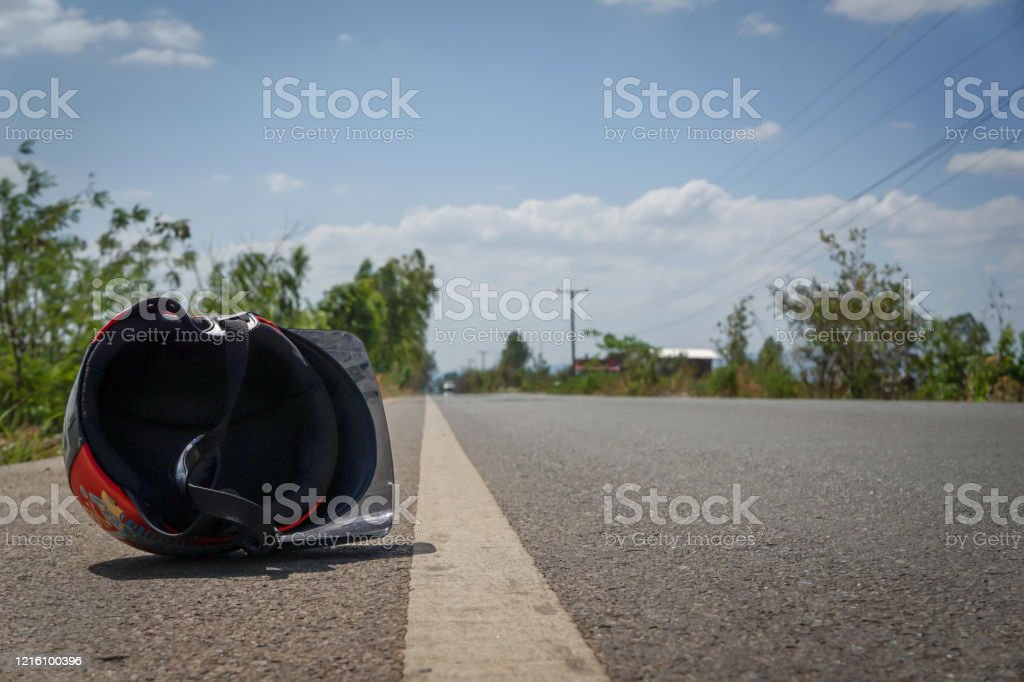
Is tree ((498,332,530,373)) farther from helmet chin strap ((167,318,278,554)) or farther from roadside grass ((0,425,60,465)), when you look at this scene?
helmet chin strap ((167,318,278,554))

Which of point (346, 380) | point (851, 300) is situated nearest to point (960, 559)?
point (346, 380)

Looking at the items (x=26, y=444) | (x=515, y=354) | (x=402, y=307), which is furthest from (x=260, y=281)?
(x=515, y=354)

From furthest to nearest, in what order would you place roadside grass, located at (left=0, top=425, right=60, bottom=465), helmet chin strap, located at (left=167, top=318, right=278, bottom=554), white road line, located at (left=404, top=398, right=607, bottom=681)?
roadside grass, located at (left=0, top=425, right=60, bottom=465)
helmet chin strap, located at (left=167, top=318, right=278, bottom=554)
white road line, located at (left=404, top=398, right=607, bottom=681)

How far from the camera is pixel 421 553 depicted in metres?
2.92

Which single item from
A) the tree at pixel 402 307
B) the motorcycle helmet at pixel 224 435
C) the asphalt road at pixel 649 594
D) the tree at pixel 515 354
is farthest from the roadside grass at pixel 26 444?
the tree at pixel 515 354

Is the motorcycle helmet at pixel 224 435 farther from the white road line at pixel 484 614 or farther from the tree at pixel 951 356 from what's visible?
the tree at pixel 951 356

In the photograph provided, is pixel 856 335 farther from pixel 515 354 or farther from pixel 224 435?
pixel 515 354

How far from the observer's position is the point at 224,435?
117 inches

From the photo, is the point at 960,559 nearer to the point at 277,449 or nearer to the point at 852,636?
the point at 852,636

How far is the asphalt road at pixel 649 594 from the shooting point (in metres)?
1.78

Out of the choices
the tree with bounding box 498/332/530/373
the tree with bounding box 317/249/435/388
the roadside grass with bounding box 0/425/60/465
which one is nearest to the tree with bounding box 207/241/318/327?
the roadside grass with bounding box 0/425/60/465

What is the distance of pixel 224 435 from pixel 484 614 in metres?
1.23

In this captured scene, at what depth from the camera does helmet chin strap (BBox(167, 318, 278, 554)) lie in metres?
2.74

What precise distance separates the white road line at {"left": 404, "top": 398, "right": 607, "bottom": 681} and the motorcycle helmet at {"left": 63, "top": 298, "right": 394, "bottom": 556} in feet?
1.20
